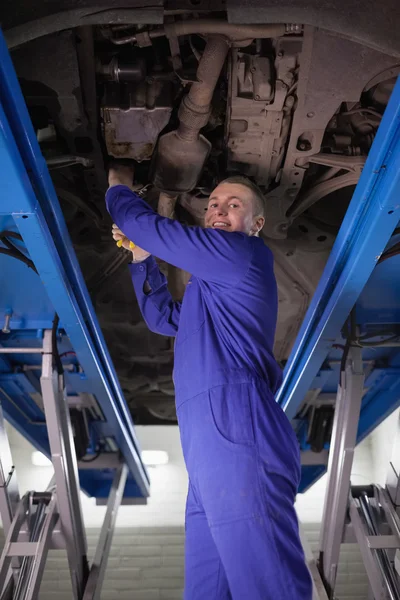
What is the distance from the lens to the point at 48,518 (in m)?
3.24

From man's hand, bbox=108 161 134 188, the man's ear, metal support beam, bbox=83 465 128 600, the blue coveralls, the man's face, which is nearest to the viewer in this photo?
the blue coveralls

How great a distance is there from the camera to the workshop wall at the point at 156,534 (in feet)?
20.0

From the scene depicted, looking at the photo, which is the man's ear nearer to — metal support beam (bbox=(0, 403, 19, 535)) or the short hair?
the short hair

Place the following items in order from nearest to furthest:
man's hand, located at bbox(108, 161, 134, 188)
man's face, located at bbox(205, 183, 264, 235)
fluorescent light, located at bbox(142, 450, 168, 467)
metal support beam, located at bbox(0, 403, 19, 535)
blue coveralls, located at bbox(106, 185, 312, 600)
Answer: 1. blue coveralls, located at bbox(106, 185, 312, 600)
2. man's face, located at bbox(205, 183, 264, 235)
3. man's hand, located at bbox(108, 161, 134, 188)
4. metal support beam, located at bbox(0, 403, 19, 535)
5. fluorescent light, located at bbox(142, 450, 168, 467)

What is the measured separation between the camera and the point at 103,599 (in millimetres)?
6066

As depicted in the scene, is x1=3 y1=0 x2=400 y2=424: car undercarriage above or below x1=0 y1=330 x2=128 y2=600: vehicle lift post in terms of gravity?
above

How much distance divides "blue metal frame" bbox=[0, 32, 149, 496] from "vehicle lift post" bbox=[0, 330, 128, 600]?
0.71ft

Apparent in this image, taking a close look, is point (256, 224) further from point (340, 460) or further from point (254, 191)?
point (340, 460)

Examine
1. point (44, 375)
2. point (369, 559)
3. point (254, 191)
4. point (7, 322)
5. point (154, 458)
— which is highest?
point (154, 458)

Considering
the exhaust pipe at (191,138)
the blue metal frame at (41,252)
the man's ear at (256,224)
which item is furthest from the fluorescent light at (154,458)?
the man's ear at (256,224)

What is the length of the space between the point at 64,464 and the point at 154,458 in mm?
3379

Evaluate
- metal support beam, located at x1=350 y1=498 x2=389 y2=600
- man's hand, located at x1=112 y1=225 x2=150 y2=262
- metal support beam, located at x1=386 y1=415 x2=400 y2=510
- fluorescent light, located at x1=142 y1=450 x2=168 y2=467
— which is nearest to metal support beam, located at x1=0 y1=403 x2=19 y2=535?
man's hand, located at x1=112 y1=225 x2=150 y2=262

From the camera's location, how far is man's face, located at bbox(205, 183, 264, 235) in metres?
2.34

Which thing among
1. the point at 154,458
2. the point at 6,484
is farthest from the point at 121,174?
the point at 154,458
